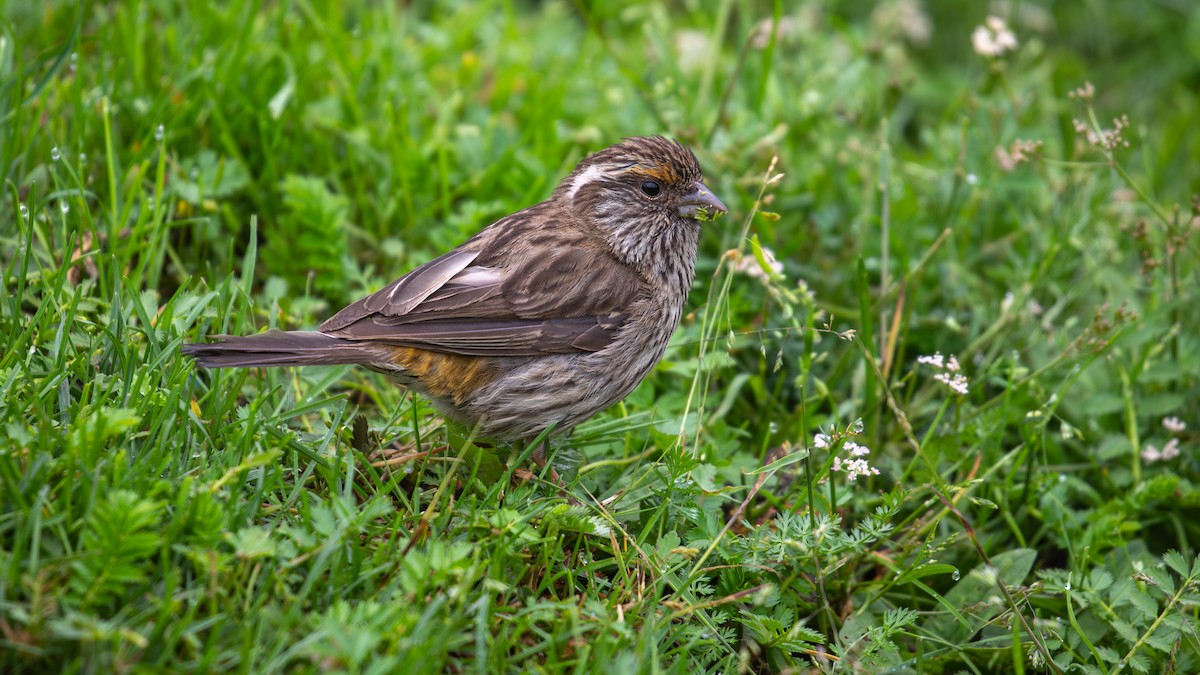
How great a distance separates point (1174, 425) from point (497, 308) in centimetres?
277

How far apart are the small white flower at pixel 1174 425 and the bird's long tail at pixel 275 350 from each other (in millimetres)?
3184

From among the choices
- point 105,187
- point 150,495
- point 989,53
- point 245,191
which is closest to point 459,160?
point 245,191

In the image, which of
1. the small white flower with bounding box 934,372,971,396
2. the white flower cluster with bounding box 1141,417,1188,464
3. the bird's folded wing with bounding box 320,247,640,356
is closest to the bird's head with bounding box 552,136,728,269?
the bird's folded wing with bounding box 320,247,640,356

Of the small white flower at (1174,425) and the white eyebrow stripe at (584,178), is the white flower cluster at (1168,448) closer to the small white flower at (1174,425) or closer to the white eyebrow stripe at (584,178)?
the small white flower at (1174,425)

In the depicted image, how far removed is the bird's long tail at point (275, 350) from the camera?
11.0 ft

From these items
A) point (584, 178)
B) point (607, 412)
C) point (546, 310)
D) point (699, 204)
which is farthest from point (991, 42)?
point (546, 310)

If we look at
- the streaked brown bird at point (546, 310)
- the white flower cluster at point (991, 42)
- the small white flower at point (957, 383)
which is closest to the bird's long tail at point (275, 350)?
the streaked brown bird at point (546, 310)

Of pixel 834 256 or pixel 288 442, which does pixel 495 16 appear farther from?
pixel 288 442

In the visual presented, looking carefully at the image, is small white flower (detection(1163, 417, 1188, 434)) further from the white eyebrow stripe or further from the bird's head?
the white eyebrow stripe

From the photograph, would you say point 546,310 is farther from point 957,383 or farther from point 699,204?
point 957,383

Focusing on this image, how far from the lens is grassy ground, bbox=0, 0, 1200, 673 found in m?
2.99

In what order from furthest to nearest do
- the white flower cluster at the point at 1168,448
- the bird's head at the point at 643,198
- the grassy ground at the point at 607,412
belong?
the white flower cluster at the point at 1168,448 < the bird's head at the point at 643,198 < the grassy ground at the point at 607,412

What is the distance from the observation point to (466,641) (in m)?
3.03

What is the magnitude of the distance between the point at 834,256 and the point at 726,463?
1779 mm
